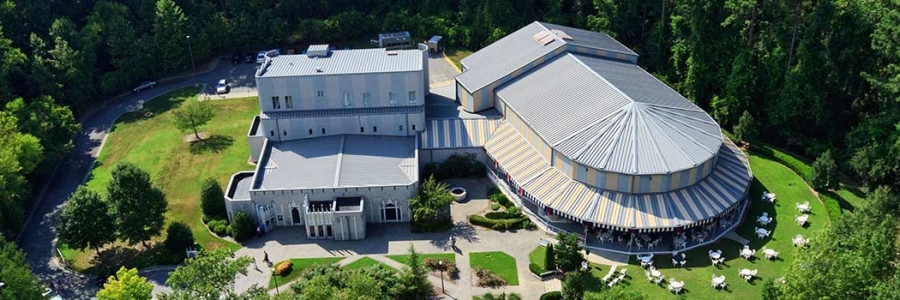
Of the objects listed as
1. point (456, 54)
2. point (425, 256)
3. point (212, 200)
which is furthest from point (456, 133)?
point (456, 54)

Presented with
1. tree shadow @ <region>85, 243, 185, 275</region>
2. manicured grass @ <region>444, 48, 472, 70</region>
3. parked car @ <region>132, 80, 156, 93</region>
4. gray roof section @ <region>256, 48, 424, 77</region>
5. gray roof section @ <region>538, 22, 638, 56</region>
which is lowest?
tree shadow @ <region>85, 243, 185, 275</region>

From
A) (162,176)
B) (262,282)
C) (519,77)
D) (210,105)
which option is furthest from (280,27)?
(262,282)

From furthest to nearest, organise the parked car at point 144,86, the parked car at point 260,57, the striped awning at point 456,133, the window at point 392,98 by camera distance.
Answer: the parked car at point 260,57 → the parked car at point 144,86 → the window at point 392,98 → the striped awning at point 456,133

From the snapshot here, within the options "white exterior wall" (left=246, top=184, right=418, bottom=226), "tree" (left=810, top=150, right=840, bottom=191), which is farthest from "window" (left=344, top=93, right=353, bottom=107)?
"tree" (left=810, top=150, right=840, bottom=191)

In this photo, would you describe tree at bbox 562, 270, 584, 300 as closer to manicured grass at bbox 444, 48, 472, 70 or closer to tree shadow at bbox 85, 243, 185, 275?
tree shadow at bbox 85, 243, 185, 275

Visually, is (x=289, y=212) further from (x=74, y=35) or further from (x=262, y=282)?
(x=74, y=35)

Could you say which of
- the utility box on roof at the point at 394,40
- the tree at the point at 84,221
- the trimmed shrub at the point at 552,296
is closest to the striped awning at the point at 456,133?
the trimmed shrub at the point at 552,296

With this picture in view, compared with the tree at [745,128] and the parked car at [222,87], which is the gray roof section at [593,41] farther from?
the parked car at [222,87]
